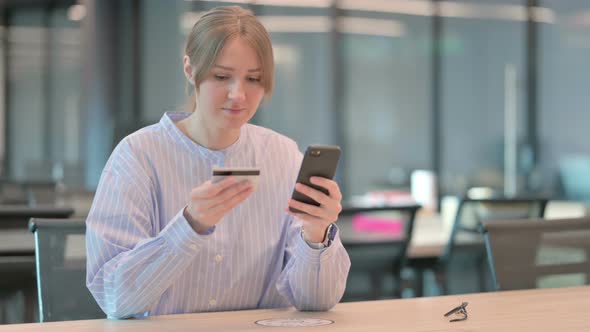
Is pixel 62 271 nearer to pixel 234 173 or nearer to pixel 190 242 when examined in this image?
pixel 190 242

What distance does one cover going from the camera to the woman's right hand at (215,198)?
171 centimetres

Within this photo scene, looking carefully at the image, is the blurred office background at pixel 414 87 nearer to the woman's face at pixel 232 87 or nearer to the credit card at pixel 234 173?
the woman's face at pixel 232 87

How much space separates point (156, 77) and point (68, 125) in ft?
11.2

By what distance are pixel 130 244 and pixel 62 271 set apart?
0.29 metres

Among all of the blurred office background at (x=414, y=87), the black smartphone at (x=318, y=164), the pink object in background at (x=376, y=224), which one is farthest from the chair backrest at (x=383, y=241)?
the blurred office background at (x=414, y=87)

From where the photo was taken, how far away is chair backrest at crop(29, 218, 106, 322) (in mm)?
2076

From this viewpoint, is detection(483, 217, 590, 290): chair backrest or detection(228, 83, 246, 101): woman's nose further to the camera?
detection(483, 217, 590, 290): chair backrest

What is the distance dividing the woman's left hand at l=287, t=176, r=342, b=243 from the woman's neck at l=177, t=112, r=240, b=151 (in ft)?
1.06

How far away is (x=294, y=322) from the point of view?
1840 millimetres

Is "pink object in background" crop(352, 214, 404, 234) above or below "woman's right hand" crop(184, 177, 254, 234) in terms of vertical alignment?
below

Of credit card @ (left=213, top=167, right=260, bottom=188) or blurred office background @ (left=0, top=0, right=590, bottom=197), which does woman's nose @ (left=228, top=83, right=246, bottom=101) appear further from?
blurred office background @ (left=0, top=0, right=590, bottom=197)

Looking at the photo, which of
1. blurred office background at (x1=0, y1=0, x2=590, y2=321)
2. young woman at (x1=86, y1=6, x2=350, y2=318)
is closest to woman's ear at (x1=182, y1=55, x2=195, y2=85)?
young woman at (x1=86, y1=6, x2=350, y2=318)

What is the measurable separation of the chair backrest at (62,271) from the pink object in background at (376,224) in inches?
65.0

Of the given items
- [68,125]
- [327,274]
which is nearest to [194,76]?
[327,274]
